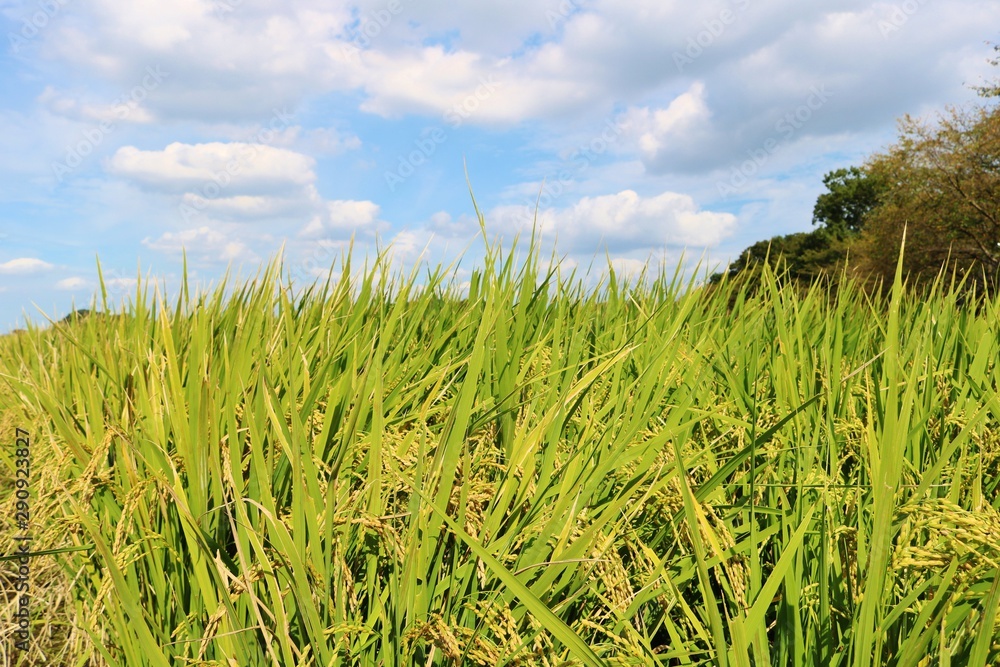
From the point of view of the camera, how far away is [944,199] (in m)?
19.8

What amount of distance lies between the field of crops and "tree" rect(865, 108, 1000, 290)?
19444 mm

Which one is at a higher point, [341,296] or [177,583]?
[341,296]

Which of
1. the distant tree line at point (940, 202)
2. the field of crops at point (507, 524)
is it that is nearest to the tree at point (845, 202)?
the distant tree line at point (940, 202)

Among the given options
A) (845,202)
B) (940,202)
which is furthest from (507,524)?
(845,202)

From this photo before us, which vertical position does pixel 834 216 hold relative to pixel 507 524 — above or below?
above

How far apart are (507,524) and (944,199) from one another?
75.6 feet

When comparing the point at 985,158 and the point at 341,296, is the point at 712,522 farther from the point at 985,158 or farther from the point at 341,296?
the point at 985,158

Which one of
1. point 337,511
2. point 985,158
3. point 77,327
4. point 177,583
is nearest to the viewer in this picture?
point 337,511

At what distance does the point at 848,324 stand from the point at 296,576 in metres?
2.68

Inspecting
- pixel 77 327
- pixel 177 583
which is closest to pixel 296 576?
pixel 177 583

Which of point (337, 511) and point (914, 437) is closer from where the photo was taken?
point (337, 511)

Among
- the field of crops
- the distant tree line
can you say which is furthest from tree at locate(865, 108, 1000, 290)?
the field of crops

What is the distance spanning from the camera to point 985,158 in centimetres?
1923

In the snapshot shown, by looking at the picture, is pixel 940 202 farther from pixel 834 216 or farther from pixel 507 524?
pixel 507 524
